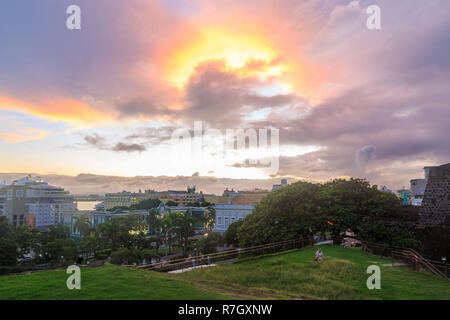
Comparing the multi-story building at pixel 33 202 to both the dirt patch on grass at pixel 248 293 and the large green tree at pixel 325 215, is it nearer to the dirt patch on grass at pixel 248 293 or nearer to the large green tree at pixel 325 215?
the large green tree at pixel 325 215

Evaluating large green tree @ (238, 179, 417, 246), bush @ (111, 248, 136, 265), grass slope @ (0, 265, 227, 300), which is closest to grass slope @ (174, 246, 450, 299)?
grass slope @ (0, 265, 227, 300)

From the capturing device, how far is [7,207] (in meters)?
103

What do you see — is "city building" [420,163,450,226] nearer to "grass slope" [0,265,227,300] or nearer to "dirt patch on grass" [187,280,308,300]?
"dirt patch on grass" [187,280,308,300]

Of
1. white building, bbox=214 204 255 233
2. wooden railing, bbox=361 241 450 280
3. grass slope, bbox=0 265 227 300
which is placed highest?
grass slope, bbox=0 265 227 300

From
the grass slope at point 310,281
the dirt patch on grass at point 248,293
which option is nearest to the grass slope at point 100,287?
the dirt patch on grass at point 248,293

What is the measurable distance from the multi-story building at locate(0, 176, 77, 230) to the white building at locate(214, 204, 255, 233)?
71495 millimetres

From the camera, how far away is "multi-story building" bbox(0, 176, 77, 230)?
103812mm

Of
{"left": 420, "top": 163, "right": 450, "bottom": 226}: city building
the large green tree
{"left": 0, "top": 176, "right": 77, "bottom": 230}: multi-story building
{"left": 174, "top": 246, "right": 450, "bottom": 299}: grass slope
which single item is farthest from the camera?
{"left": 0, "top": 176, "right": 77, "bottom": 230}: multi-story building

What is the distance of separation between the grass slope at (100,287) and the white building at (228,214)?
52.6 m

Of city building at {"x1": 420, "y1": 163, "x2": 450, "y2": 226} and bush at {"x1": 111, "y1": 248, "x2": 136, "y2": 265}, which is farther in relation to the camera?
bush at {"x1": 111, "y1": 248, "x2": 136, "y2": 265}
